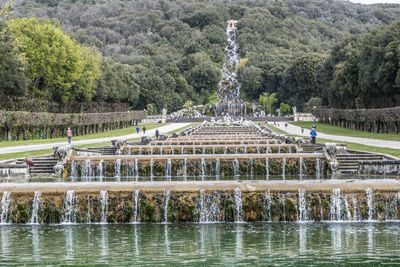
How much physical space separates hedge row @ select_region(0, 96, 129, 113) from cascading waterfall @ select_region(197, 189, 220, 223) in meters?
53.7

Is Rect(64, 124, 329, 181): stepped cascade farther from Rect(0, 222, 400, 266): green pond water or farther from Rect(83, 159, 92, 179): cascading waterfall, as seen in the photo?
Rect(0, 222, 400, 266): green pond water

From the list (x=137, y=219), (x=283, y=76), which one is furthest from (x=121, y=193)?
(x=283, y=76)

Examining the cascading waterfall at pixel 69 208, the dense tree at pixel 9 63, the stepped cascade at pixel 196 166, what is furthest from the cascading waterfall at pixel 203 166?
the dense tree at pixel 9 63

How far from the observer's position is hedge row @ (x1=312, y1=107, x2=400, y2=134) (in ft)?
232

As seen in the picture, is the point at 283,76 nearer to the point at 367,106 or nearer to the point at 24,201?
the point at 367,106

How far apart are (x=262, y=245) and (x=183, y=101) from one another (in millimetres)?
151577

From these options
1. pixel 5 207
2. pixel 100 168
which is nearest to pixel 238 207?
pixel 5 207

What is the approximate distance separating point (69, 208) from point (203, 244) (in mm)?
6733

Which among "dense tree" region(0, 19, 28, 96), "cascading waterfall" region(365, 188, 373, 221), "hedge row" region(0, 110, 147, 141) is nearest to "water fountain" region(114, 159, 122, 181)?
"cascading waterfall" region(365, 188, 373, 221)

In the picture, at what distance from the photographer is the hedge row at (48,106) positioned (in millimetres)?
72750

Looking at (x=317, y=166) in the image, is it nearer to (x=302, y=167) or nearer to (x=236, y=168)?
(x=302, y=167)

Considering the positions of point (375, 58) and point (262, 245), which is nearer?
point (262, 245)

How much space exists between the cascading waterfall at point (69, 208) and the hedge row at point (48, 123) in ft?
141

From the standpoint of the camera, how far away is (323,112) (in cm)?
11262
